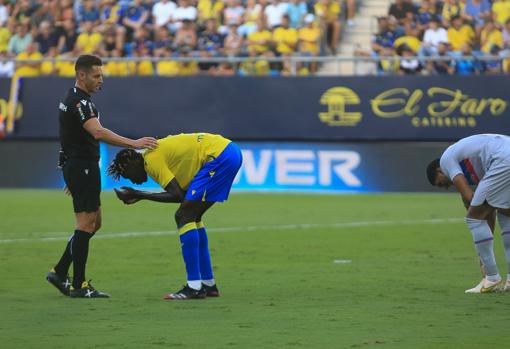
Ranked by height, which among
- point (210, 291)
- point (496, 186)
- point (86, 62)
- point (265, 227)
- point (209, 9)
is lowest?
point (265, 227)

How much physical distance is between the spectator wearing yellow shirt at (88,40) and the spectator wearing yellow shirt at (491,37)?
884 centimetres

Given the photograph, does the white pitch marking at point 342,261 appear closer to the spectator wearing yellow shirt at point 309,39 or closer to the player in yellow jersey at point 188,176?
the player in yellow jersey at point 188,176

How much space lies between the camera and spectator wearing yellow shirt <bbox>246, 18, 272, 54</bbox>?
26.0 m

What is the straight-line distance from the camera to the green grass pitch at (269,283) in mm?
8469

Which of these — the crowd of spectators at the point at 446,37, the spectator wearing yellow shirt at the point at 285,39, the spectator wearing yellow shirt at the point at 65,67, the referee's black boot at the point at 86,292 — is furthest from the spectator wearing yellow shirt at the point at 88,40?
the referee's black boot at the point at 86,292

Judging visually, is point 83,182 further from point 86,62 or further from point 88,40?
point 88,40

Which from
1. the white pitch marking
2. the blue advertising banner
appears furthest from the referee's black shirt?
the blue advertising banner

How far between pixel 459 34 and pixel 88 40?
8.75 meters

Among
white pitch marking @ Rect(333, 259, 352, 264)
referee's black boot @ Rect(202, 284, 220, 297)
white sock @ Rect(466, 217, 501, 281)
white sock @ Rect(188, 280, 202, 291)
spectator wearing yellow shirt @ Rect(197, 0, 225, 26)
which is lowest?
white pitch marking @ Rect(333, 259, 352, 264)

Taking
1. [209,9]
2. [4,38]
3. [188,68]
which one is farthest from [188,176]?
[4,38]

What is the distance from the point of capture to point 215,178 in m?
10.4

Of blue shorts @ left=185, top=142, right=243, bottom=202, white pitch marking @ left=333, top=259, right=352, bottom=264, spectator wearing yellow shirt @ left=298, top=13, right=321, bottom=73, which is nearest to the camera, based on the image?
blue shorts @ left=185, top=142, right=243, bottom=202

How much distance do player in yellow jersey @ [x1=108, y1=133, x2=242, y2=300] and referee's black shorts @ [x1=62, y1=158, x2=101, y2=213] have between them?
30cm

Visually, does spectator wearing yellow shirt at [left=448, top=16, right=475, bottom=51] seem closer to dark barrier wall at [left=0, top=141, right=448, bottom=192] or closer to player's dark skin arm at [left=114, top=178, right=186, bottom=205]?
dark barrier wall at [left=0, top=141, right=448, bottom=192]
